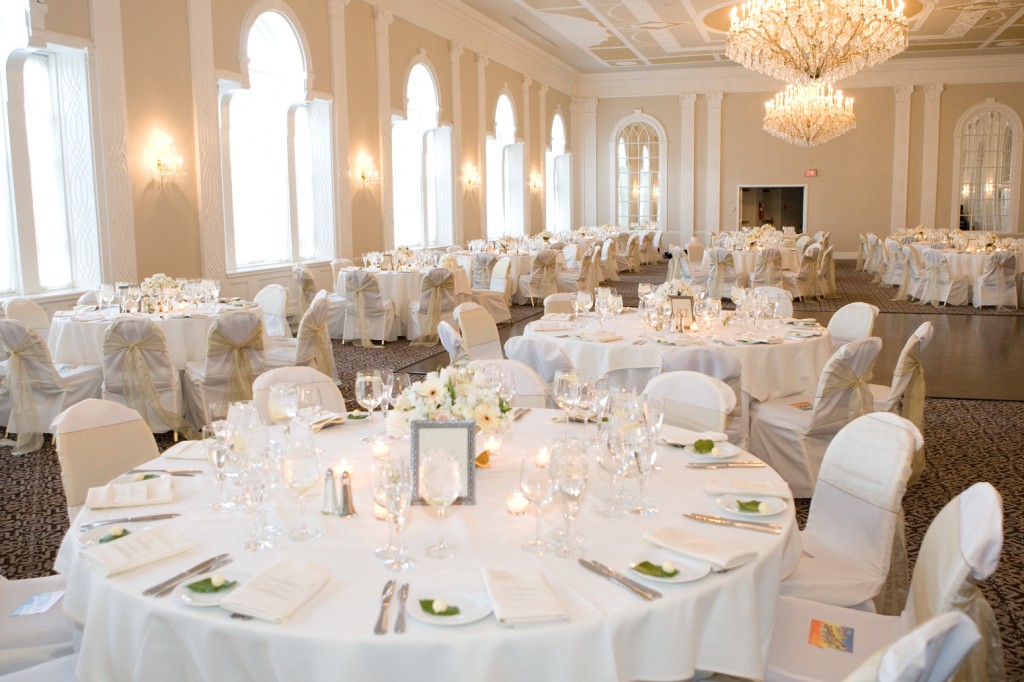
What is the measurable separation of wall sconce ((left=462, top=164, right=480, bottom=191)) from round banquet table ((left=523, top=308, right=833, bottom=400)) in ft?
36.3

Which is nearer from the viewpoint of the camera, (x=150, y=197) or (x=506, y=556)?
(x=506, y=556)

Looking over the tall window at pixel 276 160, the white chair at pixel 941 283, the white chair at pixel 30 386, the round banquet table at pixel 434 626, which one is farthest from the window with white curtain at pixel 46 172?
the white chair at pixel 941 283

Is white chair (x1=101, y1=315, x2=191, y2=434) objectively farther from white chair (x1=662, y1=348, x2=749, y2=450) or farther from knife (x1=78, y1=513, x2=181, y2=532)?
knife (x1=78, y1=513, x2=181, y2=532)

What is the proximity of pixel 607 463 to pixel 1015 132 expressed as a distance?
22.3m

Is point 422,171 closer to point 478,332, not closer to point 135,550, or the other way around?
point 478,332

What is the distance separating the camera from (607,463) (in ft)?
7.90

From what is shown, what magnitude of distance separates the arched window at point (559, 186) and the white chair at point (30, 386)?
17373 mm

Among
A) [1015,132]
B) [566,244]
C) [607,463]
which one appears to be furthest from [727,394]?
[1015,132]

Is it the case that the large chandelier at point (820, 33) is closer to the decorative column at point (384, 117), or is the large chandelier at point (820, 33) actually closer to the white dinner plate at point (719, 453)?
the decorative column at point (384, 117)

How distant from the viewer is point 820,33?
8984mm

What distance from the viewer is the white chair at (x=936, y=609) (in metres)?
2.10

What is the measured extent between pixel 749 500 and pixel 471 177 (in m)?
14.6

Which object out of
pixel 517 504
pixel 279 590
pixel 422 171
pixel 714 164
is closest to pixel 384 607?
pixel 279 590

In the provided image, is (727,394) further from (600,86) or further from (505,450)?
(600,86)
